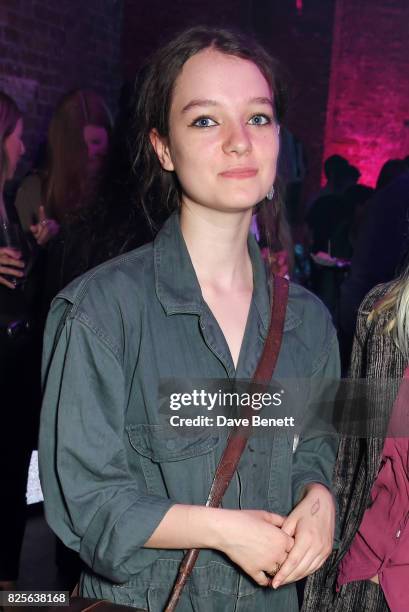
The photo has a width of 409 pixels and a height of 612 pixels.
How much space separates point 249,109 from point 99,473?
0.73 meters

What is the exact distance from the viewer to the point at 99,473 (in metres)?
1.41

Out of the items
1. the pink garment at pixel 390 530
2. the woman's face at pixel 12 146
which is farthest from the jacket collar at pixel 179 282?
the woman's face at pixel 12 146

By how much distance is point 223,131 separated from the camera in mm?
1578

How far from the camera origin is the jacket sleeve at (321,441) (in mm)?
1696

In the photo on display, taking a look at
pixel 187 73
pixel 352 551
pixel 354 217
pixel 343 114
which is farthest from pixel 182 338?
pixel 343 114

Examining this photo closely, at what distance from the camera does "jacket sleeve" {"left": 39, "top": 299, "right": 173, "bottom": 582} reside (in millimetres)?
1395

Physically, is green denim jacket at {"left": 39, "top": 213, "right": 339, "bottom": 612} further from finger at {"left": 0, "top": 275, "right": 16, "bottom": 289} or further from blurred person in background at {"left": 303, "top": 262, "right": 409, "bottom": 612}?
finger at {"left": 0, "top": 275, "right": 16, "bottom": 289}

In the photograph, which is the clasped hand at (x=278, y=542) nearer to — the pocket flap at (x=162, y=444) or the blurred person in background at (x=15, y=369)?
the pocket flap at (x=162, y=444)

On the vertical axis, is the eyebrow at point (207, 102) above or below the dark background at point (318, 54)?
below

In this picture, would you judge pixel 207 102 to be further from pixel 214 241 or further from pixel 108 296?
pixel 108 296

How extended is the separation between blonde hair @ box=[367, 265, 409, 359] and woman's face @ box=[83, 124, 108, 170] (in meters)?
2.02

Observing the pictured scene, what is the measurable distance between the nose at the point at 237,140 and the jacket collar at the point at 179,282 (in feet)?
0.69

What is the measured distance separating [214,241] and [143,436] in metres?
0.42

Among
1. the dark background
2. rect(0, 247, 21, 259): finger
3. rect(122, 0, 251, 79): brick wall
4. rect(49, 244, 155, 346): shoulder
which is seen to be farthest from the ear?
rect(122, 0, 251, 79): brick wall
